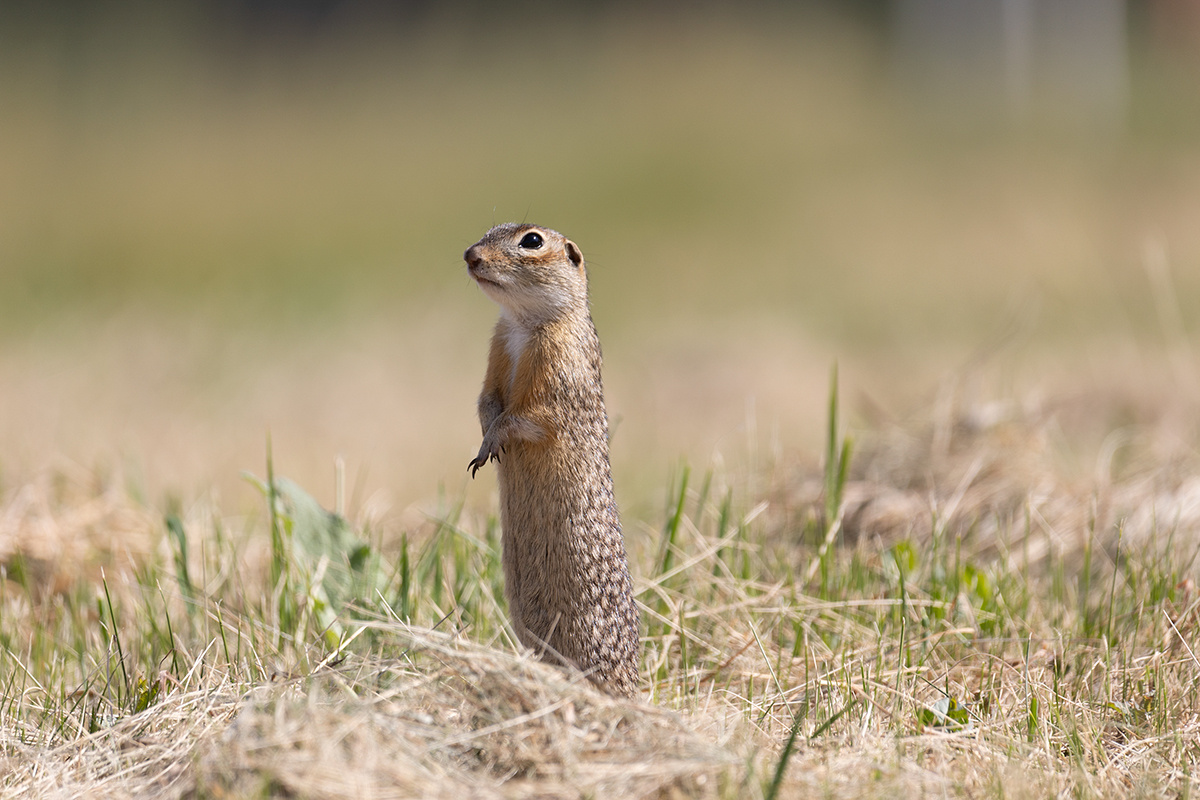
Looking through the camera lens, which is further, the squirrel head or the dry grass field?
the squirrel head

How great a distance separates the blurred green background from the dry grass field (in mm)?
62

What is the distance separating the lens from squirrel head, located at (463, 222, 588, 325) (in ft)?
9.98

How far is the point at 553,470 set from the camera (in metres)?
2.96

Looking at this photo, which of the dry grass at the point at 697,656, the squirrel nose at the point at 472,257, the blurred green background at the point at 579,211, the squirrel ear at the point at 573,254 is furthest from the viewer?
the blurred green background at the point at 579,211

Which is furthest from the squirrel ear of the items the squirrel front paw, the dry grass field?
the dry grass field

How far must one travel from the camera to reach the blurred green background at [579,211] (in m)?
8.05

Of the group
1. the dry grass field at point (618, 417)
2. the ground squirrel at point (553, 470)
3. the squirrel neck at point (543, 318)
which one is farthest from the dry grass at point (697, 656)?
the squirrel neck at point (543, 318)

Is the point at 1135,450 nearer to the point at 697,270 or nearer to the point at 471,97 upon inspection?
the point at 697,270

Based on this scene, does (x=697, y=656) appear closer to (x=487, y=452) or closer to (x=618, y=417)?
(x=618, y=417)

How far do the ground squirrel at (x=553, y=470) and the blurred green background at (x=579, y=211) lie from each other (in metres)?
3.25

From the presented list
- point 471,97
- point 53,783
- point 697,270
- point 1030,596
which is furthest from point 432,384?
point 471,97

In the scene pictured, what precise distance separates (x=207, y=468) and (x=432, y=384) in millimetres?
2537

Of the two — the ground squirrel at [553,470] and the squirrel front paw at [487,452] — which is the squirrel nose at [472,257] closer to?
the ground squirrel at [553,470]

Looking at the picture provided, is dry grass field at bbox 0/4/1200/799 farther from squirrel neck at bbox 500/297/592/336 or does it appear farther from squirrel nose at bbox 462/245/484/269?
squirrel nose at bbox 462/245/484/269
